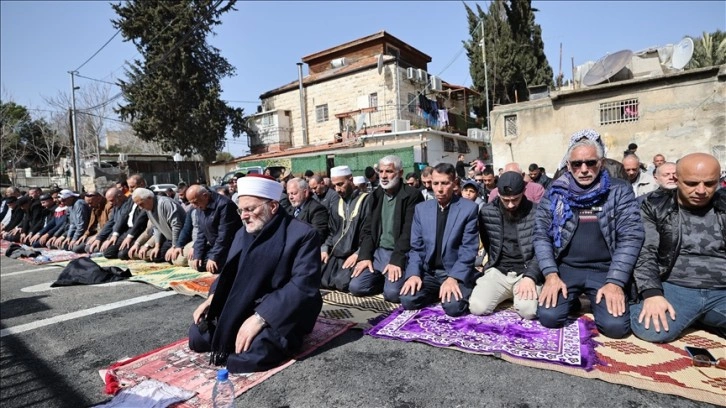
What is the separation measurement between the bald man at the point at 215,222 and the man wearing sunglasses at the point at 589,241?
13.1ft

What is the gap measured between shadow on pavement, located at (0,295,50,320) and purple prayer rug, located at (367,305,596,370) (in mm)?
4132

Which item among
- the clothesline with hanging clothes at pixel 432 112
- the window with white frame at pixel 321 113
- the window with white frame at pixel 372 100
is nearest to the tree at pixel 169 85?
the window with white frame at pixel 321 113

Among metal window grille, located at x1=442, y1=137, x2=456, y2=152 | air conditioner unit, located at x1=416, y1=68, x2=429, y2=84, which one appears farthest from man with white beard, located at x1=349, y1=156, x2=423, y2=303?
air conditioner unit, located at x1=416, y1=68, x2=429, y2=84

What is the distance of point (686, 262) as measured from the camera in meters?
2.96

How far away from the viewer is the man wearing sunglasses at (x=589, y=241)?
3.01 meters

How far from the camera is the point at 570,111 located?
14930mm

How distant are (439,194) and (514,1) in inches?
977

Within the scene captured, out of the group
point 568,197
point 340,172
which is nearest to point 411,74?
point 340,172

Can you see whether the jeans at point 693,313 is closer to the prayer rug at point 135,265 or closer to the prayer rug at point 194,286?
the prayer rug at point 194,286

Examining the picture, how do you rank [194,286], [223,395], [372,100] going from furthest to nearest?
[372,100] < [194,286] < [223,395]

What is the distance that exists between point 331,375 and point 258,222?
46.8 inches

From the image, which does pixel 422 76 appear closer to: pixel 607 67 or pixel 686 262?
pixel 607 67

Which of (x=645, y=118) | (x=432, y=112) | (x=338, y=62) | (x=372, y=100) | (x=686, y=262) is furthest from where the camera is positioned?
(x=338, y=62)

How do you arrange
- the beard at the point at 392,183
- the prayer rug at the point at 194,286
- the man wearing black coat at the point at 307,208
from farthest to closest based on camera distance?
the man wearing black coat at the point at 307,208 → the prayer rug at the point at 194,286 → the beard at the point at 392,183
